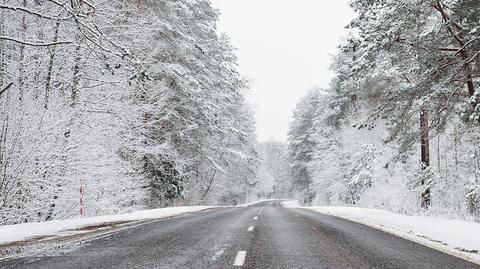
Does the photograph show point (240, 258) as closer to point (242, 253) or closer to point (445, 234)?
point (242, 253)

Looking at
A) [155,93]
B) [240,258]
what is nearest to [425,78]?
[240,258]

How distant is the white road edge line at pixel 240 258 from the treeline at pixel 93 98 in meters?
3.90

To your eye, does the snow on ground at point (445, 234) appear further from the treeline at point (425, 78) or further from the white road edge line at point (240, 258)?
the white road edge line at point (240, 258)

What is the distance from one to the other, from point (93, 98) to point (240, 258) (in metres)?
13.0

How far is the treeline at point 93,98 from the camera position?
12164mm

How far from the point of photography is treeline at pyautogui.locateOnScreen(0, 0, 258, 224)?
39.9 feet

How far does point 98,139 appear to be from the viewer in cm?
1728

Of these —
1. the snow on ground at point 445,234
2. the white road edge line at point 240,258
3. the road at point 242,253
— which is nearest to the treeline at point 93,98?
the road at point 242,253

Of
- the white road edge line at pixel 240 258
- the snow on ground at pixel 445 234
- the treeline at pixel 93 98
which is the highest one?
the treeline at pixel 93 98

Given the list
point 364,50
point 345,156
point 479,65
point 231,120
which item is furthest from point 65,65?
point 345,156

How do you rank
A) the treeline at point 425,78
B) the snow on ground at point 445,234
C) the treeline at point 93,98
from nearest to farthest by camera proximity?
the snow on ground at point 445,234 < the treeline at point 93,98 < the treeline at point 425,78

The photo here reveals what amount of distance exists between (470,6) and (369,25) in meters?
3.16

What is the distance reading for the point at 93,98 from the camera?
1805 cm

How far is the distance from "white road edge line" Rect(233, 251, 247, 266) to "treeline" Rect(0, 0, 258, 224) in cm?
390
